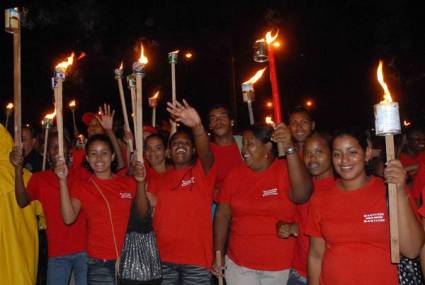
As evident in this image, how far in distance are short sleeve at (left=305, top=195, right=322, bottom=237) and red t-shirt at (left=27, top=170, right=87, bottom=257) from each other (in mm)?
2580

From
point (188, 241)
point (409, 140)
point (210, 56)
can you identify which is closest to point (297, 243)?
point (188, 241)

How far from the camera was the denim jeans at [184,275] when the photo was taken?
4.96 m

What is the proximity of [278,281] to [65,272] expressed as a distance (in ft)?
7.50

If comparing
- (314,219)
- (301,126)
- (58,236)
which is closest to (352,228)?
(314,219)

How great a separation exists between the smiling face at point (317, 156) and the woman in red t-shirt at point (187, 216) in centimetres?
99

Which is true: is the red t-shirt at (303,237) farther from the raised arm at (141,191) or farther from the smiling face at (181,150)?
the raised arm at (141,191)

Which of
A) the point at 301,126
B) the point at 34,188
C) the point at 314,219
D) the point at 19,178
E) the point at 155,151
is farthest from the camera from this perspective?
the point at 301,126

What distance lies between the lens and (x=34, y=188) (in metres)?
5.50

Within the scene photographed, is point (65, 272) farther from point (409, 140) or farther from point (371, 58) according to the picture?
point (371, 58)

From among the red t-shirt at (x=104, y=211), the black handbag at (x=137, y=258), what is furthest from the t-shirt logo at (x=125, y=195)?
the black handbag at (x=137, y=258)

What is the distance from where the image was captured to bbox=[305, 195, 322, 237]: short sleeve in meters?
4.04

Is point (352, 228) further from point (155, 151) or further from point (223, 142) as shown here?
point (223, 142)

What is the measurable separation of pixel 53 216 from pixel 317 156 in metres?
2.79

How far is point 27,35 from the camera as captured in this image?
1574 centimetres
